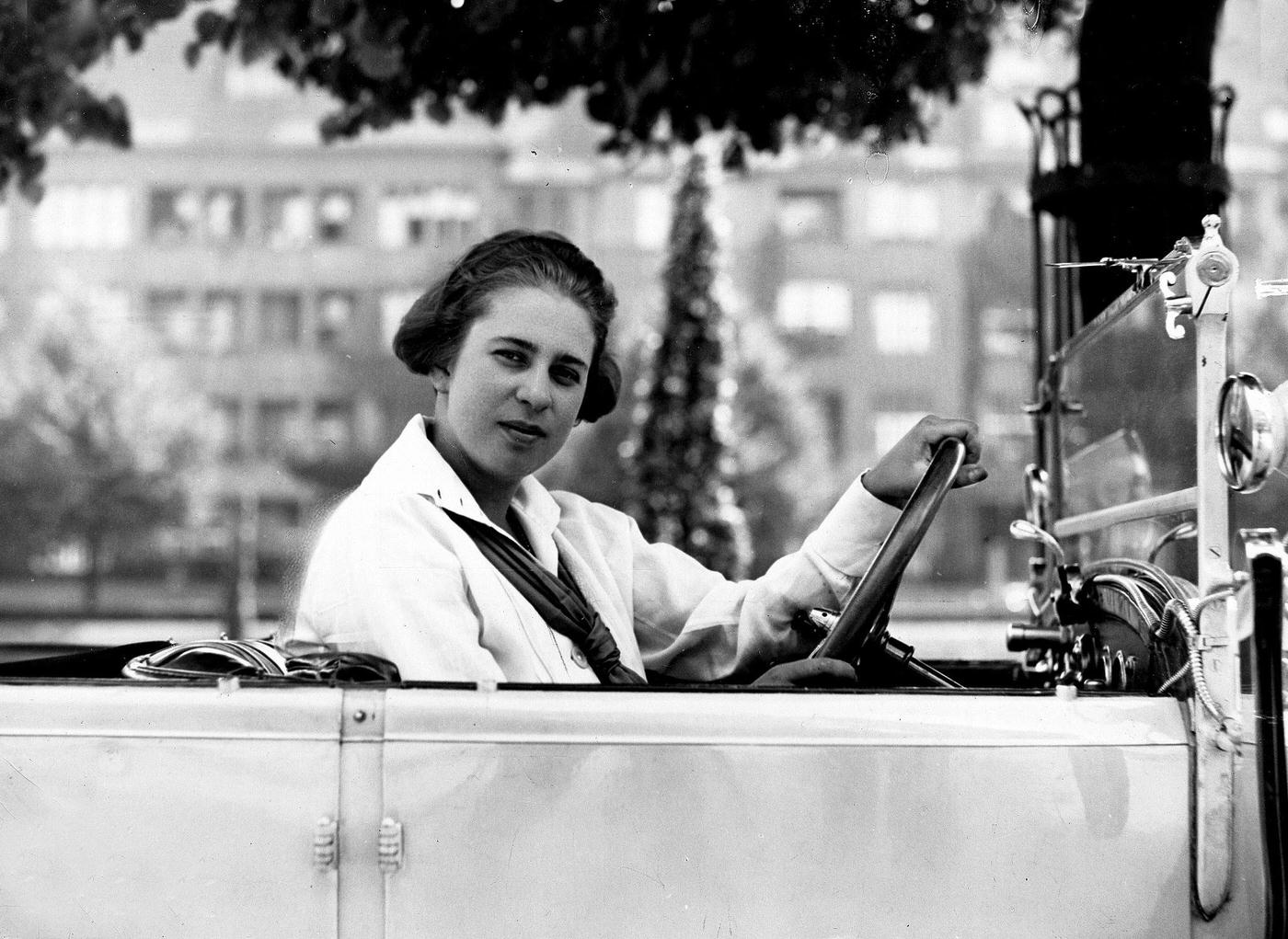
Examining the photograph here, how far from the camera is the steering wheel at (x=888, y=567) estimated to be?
1743 mm

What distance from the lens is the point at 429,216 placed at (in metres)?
4.97

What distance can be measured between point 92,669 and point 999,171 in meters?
2.84

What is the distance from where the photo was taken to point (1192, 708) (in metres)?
1.45

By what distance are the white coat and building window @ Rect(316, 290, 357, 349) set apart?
67.9 inches

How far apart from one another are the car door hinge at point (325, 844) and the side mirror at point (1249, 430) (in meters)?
1.11

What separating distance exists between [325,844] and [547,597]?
2.01 feet

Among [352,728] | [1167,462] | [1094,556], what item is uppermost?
[1167,462]

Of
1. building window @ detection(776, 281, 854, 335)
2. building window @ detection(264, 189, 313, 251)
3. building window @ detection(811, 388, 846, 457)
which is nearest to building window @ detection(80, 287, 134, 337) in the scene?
building window @ detection(264, 189, 313, 251)

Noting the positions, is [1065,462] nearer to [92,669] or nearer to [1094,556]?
[1094,556]

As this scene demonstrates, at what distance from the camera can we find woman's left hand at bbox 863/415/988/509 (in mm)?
1905

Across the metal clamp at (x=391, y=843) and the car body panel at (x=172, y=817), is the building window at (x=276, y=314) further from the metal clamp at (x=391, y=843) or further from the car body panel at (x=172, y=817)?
the metal clamp at (x=391, y=843)

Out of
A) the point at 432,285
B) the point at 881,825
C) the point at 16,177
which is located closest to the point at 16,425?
the point at 16,177

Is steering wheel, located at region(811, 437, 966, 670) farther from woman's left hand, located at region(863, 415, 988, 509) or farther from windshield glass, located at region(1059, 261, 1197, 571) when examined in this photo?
windshield glass, located at region(1059, 261, 1197, 571)

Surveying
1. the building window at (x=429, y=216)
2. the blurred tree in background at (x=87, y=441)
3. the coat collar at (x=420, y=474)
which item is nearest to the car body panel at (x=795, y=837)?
the coat collar at (x=420, y=474)
